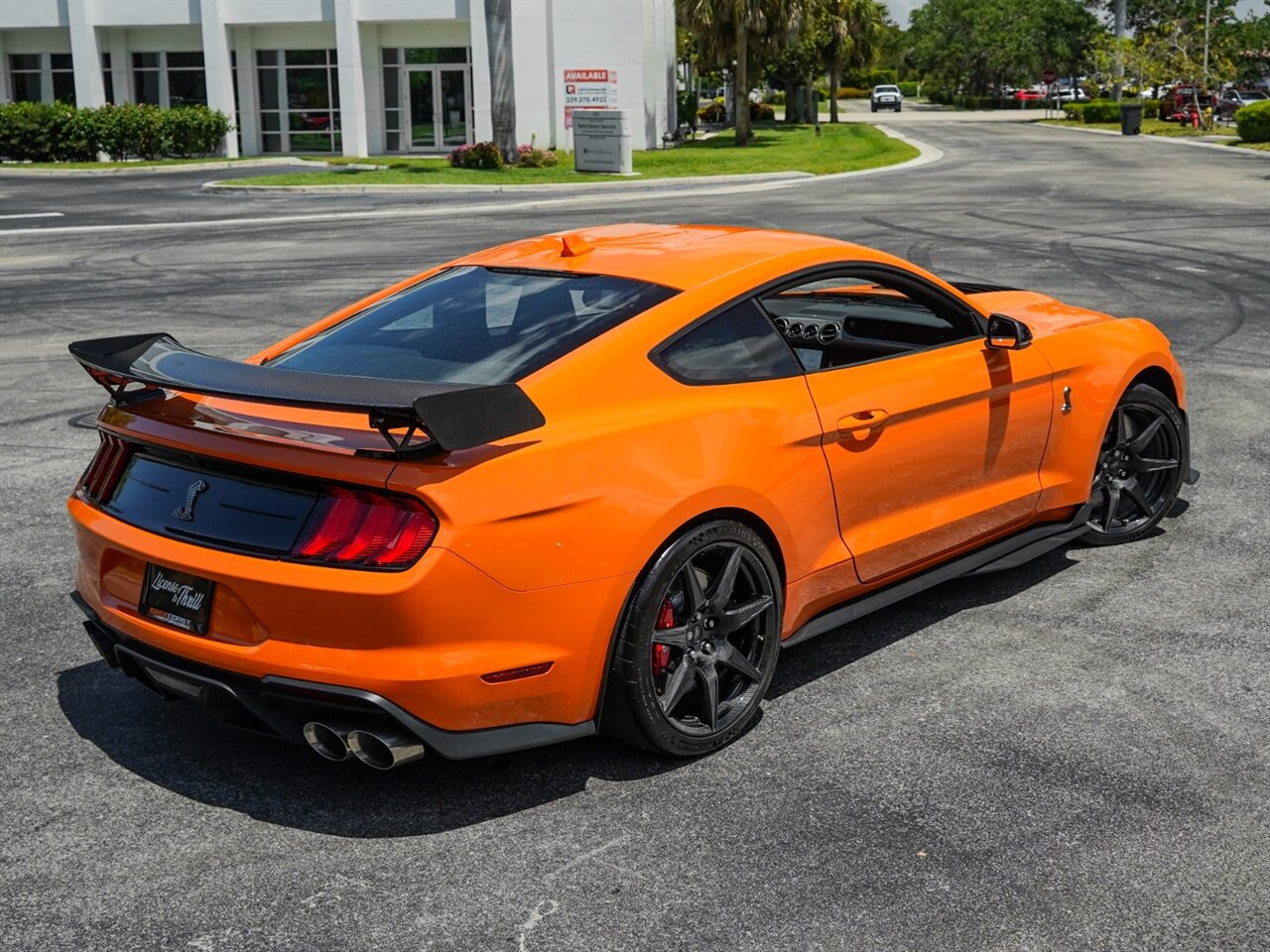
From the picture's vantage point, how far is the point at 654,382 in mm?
4230

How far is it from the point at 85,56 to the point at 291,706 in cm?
4670

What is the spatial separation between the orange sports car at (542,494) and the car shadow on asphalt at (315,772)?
0.27 m

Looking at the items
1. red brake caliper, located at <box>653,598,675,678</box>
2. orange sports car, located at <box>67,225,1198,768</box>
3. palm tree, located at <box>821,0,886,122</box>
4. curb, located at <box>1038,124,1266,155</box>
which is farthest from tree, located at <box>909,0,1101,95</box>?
red brake caliper, located at <box>653,598,675,678</box>

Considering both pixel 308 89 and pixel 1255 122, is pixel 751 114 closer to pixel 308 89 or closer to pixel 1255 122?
pixel 308 89

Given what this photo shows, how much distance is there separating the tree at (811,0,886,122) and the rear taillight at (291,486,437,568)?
60.3 m

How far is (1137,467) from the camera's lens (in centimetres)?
627

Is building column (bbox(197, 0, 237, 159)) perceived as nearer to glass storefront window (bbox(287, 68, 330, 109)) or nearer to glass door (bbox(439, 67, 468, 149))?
glass storefront window (bbox(287, 68, 330, 109))

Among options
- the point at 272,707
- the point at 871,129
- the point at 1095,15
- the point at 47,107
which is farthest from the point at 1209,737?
the point at 1095,15

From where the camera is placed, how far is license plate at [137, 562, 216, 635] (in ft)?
12.6

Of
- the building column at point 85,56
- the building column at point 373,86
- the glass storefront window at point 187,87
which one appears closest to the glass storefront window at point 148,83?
the glass storefront window at point 187,87

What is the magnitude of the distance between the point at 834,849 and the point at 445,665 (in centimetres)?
113

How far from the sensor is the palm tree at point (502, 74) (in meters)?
32.8

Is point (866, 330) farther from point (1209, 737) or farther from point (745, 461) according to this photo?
point (1209, 737)

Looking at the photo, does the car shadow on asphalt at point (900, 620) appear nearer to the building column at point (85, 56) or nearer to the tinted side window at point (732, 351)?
the tinted side window at point (732, 351)
